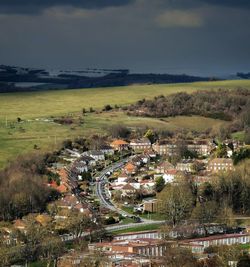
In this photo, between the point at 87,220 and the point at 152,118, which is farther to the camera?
Result: the point at 152,118

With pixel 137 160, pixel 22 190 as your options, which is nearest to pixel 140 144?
pixel 137 160

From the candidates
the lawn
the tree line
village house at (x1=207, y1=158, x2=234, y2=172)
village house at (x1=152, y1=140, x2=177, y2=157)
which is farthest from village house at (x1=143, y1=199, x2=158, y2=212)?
village house at (x1=152, y1=140, x2=177, y2=157)

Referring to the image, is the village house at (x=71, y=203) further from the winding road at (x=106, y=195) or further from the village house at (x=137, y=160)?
the village house at (x=137, y=160)

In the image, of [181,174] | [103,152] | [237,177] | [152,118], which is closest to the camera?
[237,177]

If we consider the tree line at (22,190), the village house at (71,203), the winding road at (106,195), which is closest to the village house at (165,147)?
the winding road at (106,195)

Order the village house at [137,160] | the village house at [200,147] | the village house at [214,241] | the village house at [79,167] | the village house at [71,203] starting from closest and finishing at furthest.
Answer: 1. the village house at [214,241]
2. the village house at [71,203]
3. the village house at [79,167]
4. the village house at [137,160]
5. the village house at [200,147]

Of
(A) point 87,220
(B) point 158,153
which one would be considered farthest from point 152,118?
(A) point 87,220

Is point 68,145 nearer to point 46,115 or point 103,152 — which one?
point 103,152
